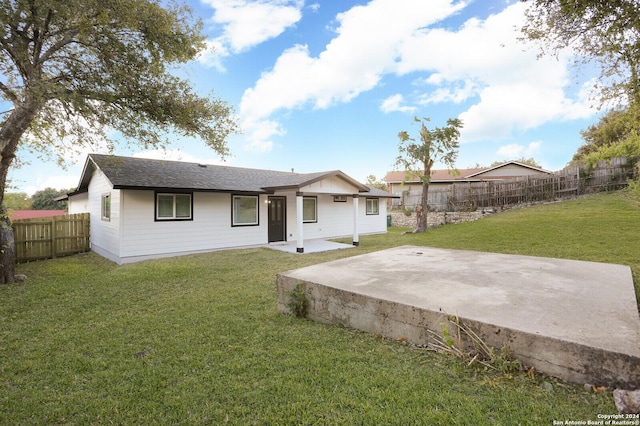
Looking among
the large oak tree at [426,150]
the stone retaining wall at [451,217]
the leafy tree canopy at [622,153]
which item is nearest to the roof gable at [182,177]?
the large oak tree at [426,150]

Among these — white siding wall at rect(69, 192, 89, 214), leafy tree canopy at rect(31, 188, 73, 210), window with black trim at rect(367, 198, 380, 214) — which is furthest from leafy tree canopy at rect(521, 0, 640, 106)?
leafy tree canopy at rect(31, 188, 73, 210)

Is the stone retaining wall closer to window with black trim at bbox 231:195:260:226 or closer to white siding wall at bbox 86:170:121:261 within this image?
window with black trim at bbox 231:195:260:226

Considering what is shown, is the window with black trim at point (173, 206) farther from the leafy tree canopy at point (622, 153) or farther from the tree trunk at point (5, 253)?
the leafy tree canopy at point (622, 153)

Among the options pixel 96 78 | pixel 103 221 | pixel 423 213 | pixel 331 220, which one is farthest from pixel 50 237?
pixel 423 213

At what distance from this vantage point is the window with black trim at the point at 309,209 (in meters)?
13.9

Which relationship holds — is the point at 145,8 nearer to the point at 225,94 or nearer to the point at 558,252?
the point at 225,94

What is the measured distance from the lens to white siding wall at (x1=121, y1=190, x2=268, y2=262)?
938cm

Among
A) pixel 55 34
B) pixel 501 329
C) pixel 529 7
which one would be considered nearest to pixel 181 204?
pixel 55 34

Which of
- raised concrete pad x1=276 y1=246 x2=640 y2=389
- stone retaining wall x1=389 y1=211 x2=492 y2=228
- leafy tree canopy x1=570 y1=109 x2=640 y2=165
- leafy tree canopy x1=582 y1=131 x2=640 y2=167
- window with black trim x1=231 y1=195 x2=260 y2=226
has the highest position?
leafy tree canopy x1=570 y1=109 x2=640 y2=165

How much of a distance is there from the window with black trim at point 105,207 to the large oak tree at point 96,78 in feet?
7.71

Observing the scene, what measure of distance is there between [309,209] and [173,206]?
19.7 feet

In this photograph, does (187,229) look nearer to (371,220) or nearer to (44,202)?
(371,220)

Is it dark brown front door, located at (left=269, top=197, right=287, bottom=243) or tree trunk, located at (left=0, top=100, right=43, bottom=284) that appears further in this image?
dark brown front door, located at (left=269, top=197, right=287, bottom=243)

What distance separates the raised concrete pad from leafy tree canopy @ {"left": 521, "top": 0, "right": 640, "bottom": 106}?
370 cm
